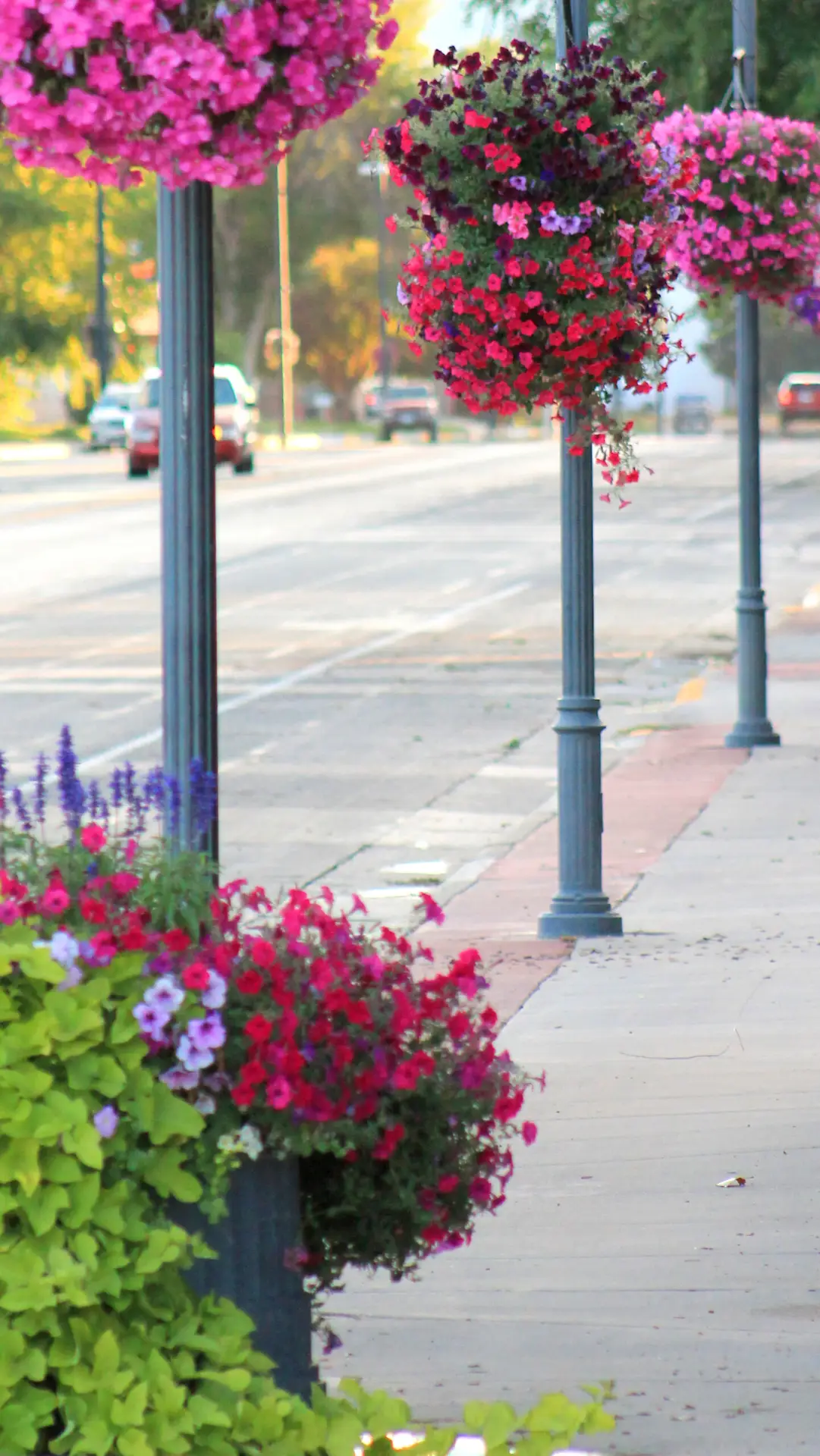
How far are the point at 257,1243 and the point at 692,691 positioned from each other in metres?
14.9

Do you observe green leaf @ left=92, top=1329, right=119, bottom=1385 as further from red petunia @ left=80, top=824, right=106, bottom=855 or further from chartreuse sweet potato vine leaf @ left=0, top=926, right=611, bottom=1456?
red petunia @ left=80, top=824, right=106, bottom=855

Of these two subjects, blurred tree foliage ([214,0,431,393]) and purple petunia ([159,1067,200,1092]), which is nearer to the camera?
purple petunia ([159,1067,200,1092])

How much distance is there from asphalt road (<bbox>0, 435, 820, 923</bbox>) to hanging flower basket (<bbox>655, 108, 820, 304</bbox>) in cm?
301

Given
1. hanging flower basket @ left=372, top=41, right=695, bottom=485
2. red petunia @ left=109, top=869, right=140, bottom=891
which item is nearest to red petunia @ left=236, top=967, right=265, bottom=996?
red petunia @ left=109, top=869, right=140, bottom=891

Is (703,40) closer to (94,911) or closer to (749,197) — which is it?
(749,197)

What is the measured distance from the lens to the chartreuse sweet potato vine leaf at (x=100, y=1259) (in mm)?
3725

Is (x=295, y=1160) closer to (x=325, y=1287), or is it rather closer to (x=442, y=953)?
(x=325, y=1287)

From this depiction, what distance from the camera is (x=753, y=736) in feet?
50.1

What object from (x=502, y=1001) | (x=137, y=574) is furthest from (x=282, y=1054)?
(x=137, y=574)

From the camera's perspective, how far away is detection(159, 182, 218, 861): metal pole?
4.65 metres

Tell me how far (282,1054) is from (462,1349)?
159 centimetres

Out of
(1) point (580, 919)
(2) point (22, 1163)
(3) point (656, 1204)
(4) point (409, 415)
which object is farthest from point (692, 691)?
(4) point (409, 415)

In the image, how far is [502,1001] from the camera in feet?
27.9

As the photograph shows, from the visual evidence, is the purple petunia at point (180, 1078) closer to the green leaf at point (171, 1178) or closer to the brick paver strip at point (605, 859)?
the green leaf at point (171, 1178)
